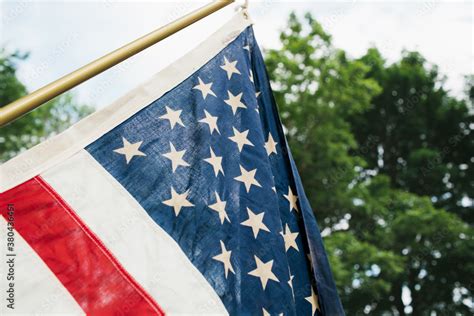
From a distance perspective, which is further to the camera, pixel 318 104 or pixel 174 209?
pixel 318 104

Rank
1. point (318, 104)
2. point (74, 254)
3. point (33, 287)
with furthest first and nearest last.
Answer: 1. point (318, 104)
2. point (74, 254)
3. point (33, 287)

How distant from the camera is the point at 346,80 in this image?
1747 cm

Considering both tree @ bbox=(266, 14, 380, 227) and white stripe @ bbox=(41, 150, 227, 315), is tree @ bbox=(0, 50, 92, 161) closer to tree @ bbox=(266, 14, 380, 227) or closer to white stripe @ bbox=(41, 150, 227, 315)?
tree @ bbox=(266, 14, 380, 227)

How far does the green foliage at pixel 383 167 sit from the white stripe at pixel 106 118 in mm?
13629

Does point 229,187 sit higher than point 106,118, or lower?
lower

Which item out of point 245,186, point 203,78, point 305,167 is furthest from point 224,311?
point 305,167

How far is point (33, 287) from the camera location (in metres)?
1.85

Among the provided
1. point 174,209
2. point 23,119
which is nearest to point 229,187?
point 174,209

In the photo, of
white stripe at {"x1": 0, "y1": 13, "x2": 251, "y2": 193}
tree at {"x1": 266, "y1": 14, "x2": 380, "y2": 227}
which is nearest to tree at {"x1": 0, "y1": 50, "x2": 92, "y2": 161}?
tree at {"x1": 266, "y1": 14, "x2": 380, "y2": 227}

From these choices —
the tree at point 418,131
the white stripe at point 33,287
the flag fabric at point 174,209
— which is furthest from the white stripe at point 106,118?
the tree at point 418,131

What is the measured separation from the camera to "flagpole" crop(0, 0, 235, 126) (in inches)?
67.2

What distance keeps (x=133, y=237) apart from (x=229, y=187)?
517mm

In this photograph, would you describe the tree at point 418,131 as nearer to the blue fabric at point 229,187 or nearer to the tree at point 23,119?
the tree at point 23,119

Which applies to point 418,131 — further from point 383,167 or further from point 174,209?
point 174,209
